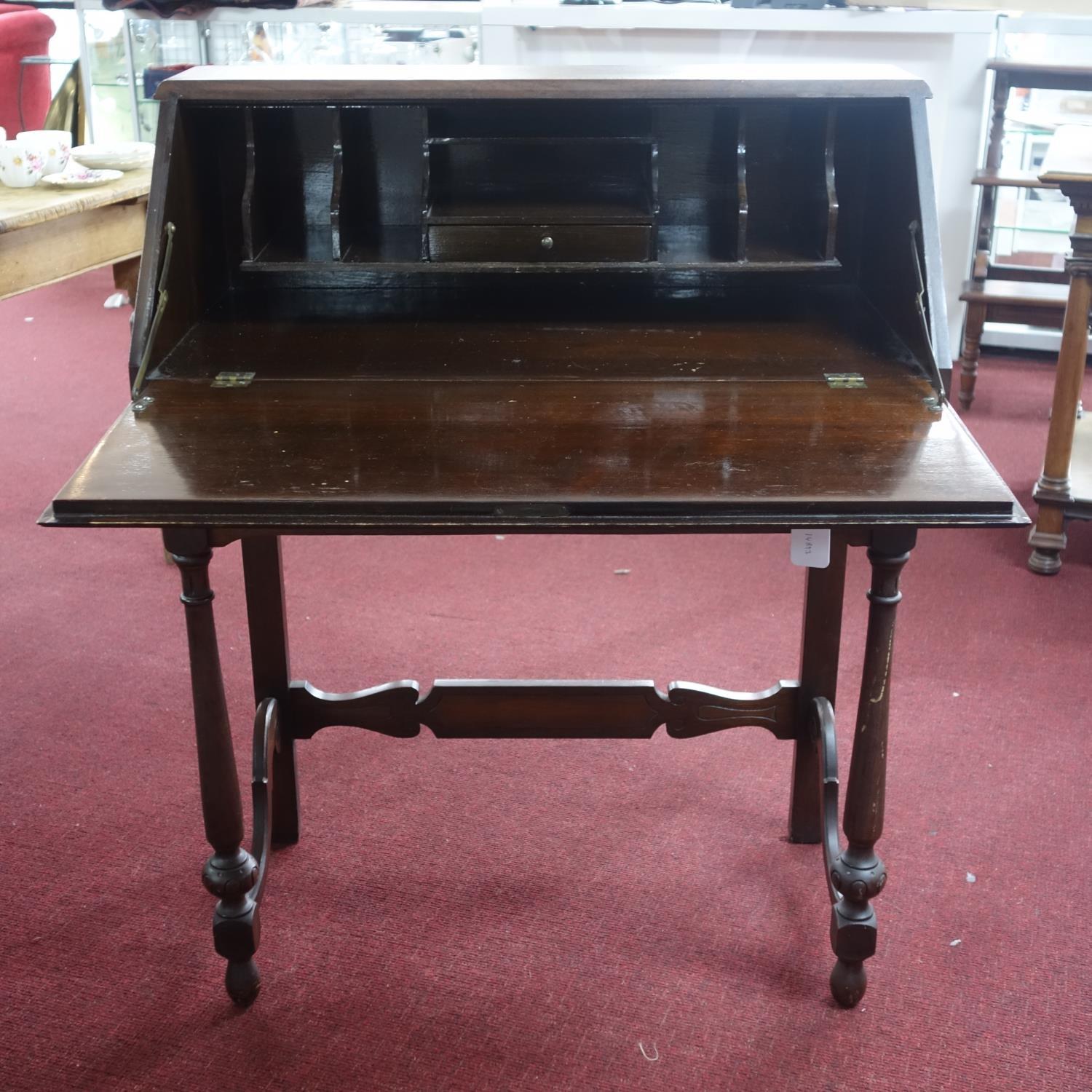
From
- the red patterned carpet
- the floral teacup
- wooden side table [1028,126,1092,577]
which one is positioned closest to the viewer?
the red patterned carpet

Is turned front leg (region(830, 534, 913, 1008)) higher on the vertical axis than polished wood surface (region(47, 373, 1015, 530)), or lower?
lower

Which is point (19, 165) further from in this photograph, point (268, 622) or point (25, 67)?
point (25, 67)

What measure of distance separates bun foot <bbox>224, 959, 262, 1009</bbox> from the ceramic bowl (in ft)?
5.71

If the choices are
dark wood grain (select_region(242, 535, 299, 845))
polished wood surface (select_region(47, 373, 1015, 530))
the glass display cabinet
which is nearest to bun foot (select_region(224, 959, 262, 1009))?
dark wood grain (select_region(242, 535, 299, 845))

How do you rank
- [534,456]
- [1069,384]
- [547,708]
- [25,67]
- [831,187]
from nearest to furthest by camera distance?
1. [534,456]
2. [831,187]
3. [547,708]
4. [1069,384]
5. [25,67]

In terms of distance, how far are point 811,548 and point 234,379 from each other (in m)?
0.76

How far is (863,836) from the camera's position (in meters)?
1.78

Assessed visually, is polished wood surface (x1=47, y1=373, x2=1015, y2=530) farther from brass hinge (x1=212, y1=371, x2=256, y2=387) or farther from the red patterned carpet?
the red patterned carpet

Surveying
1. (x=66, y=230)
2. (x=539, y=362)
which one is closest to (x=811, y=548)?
(x=539, y=362)

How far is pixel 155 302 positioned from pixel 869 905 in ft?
4.34

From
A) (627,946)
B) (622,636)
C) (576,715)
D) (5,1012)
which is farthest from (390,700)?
(622,636)

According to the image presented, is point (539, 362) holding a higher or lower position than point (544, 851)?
higher

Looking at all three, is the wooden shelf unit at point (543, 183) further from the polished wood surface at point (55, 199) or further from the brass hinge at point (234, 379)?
the polished wood surface at point (55, 199)

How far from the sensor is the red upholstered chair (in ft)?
19.1
